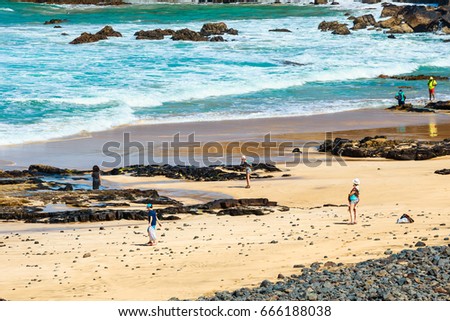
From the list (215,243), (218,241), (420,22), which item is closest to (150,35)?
(420,22)

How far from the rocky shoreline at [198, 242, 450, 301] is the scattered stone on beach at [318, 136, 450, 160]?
10255 mm

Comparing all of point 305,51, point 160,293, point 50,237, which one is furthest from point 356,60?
point 160,293

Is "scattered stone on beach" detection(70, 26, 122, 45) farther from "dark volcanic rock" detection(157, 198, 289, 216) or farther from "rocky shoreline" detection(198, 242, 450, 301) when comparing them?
"rocky shoreline" detection(198, 242, 450, 301)

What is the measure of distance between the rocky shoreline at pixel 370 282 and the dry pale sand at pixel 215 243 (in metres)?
0.67

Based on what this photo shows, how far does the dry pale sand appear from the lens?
12.1 metres

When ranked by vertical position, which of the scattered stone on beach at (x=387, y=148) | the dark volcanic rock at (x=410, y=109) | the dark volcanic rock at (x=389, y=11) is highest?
the dark volcanic rock at (x=389, y=11)

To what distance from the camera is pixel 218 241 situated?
570 inches

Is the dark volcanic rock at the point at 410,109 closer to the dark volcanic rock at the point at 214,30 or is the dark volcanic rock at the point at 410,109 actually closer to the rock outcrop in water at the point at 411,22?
the dark volcanic rock at the point at 214,30

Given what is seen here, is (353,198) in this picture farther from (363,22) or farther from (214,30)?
(363,22)

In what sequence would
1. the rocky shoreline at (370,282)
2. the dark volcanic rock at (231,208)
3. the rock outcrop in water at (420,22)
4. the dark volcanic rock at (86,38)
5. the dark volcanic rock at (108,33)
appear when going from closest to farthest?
the rocky shoreline at (370,282)
the dark volcanic rock at (231,208)
the dark volcanic rock at (86,38)
the dark volcanic rock at (108,33)
the rock outcrop in water at (420,22)

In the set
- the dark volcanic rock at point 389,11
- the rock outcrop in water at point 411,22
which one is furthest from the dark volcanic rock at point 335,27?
the dark volcanic rock at point 389,11

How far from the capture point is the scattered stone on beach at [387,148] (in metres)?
22.3

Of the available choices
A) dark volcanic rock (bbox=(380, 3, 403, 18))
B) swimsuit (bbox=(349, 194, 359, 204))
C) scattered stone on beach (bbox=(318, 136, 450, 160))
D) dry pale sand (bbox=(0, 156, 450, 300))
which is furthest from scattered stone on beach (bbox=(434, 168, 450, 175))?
dark volcanic rock (bbox=(380, 3, 403, 18))

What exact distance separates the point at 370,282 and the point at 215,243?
4.11 meters
